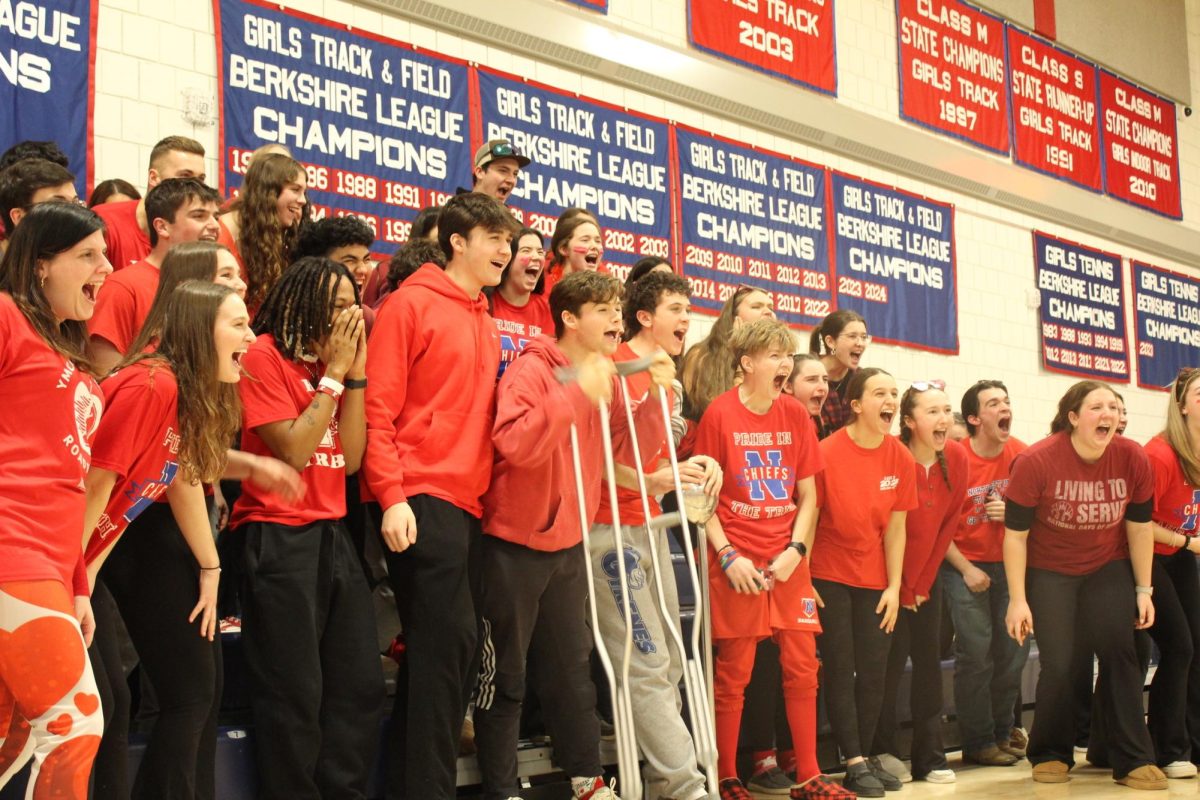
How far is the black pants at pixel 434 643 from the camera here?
3.31 meters

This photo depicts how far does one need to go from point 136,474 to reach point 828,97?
738 cm

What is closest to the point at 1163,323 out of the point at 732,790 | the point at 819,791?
the point at 819,791

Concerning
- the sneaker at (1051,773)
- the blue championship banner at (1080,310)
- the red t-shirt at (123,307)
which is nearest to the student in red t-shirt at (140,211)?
the red t-shirt at (123,307)

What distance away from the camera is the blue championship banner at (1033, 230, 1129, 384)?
11117mm

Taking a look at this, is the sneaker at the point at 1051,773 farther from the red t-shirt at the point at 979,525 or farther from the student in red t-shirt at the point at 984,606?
the red t-shirt at the point at 979,525

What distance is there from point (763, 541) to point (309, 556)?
1917 millimetres

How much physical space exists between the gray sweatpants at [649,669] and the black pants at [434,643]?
0.51 meters

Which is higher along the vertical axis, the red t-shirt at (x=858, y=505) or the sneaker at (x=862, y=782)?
the red t-shirt at (x=858, y=505)

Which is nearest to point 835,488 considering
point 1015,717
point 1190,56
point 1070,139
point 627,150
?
point 1015,717

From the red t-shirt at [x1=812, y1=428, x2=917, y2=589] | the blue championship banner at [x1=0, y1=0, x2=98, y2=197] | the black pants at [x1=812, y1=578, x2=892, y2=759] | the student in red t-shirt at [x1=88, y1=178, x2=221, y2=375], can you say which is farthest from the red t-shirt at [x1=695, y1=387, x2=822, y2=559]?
the blue championship banner at [x1=0, y1=0, x2=98, y2=197]

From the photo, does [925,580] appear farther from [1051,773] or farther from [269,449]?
[269,449]

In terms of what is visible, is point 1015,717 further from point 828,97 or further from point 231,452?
point 828,97

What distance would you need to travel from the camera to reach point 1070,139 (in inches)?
447

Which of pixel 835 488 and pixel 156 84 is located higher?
pixel 156 84
